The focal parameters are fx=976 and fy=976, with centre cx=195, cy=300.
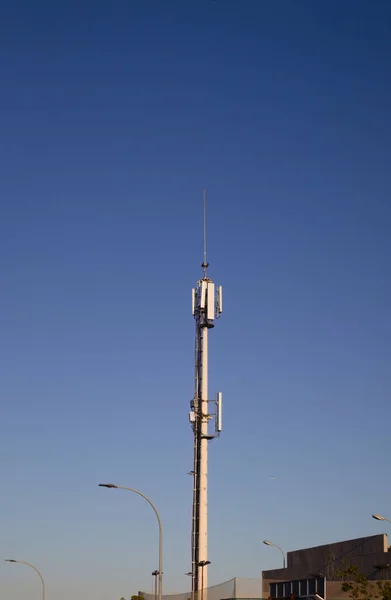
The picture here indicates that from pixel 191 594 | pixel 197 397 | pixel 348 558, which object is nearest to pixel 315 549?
pixel 348 558

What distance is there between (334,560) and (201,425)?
1095 inches

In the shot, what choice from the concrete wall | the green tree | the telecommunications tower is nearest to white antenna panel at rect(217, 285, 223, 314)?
the telecommunications tower

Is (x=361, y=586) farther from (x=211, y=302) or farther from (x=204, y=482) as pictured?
(x=211, y=302)

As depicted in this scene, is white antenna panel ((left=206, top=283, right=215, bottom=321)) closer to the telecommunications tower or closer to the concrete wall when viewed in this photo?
the telecommunications tower

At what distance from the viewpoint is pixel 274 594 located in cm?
6838

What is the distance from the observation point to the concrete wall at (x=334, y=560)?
6469cm

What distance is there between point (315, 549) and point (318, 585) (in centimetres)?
1341

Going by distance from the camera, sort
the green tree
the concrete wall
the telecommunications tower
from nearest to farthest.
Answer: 1. the green tree
2. the concrete wall
3. the telecommunications tower

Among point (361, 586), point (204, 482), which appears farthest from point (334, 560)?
point (204, 482)

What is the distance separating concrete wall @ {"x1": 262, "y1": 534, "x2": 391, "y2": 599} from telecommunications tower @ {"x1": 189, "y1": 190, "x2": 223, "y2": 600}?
13.4 m

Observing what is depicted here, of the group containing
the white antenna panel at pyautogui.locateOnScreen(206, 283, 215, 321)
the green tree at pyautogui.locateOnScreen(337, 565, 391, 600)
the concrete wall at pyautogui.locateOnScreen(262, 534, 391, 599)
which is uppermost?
the white antenna panel at pyautogui.locateOnScreen(206, 283, 215, 321)

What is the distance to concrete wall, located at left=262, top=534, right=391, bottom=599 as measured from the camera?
212 feet

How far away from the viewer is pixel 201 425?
95.5m

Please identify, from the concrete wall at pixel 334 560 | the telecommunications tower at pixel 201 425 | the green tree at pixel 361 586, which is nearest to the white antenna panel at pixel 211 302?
the telecommunications tower at pixel 201 425
